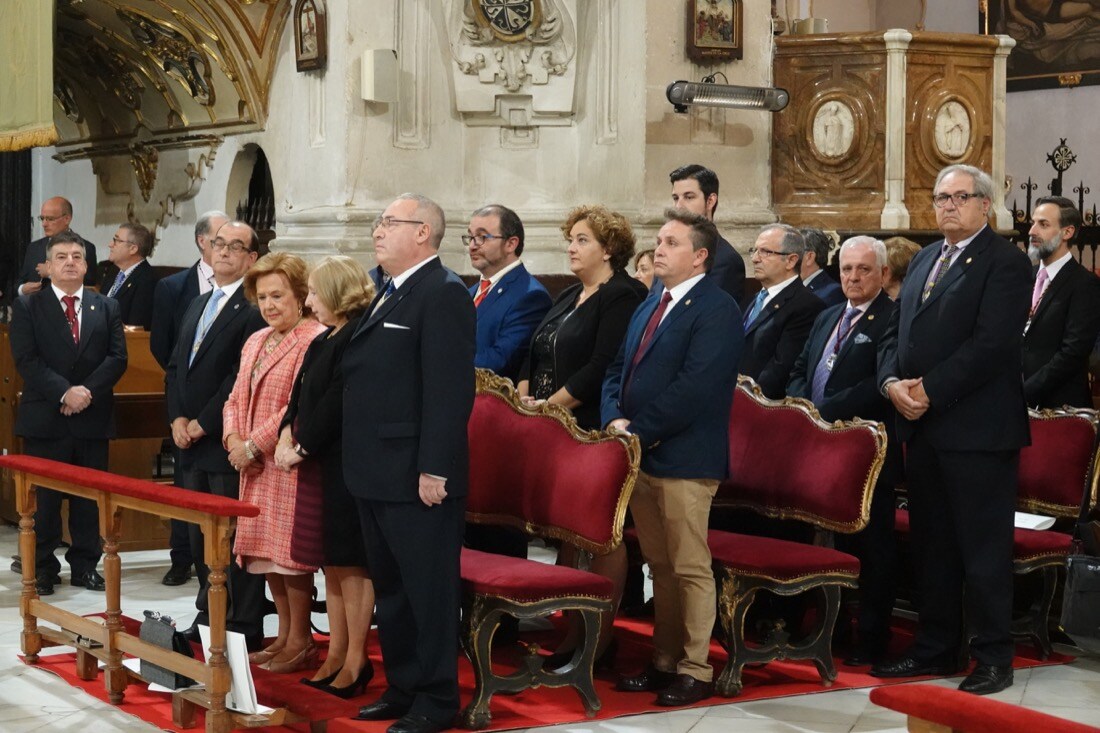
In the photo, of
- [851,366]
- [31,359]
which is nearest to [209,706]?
[851,366]

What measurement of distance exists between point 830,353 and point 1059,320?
1.62 metres

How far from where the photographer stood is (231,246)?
6.23 meters

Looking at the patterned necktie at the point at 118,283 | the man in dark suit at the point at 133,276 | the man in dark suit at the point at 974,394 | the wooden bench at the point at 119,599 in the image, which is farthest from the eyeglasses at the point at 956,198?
the patterned necktie at the point at 118,283

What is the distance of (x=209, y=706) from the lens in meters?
4.70

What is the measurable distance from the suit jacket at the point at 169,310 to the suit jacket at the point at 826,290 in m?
2.83

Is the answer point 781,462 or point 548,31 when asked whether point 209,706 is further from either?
point 548,31

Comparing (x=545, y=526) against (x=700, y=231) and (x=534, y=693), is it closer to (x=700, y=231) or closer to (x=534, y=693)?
(x=534, y=693)

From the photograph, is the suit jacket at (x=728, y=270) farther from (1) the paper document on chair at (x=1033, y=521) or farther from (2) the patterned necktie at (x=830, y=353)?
(1) the paper document on chair at (x=1033, y=521)

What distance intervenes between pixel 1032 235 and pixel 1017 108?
389 inches

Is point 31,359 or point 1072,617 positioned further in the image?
point 31,359

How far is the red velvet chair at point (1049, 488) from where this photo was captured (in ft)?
19.6

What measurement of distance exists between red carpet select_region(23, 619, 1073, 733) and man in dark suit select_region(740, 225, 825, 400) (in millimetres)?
1182

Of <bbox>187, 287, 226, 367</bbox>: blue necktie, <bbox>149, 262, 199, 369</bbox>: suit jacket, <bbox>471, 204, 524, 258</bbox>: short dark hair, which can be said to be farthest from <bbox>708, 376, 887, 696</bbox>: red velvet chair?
<bbox>149, 262, 199, 369</bbox>: suit jacket

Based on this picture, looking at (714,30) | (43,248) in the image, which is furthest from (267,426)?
(714,30)
